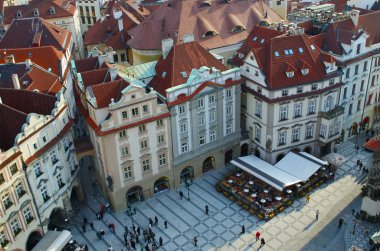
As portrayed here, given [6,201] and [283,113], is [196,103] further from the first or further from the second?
[6,201]

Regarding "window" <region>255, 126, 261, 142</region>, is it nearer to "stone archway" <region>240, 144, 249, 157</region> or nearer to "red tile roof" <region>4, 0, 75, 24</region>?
"stone archway" <region>240, 144, 249, 157</region>

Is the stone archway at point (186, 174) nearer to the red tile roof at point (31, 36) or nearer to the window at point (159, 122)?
the window at point (159, 122)

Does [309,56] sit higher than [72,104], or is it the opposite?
[309,56]

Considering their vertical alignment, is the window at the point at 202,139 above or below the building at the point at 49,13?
below

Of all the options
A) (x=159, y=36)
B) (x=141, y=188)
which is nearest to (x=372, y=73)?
(x=159, y=36)

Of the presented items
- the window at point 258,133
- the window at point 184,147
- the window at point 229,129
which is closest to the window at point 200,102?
the window at point 184,147

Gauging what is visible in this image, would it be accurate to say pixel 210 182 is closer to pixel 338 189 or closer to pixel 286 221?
pixel 286 221
